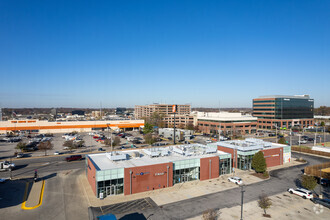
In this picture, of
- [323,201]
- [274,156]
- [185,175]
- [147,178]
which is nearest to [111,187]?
[147,178]

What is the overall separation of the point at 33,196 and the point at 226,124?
8404 centimetres

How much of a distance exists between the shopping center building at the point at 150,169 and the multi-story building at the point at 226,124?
5631 cm

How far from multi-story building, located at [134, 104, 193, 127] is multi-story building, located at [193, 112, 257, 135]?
11666 millimetres

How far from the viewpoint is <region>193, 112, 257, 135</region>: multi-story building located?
97562mm

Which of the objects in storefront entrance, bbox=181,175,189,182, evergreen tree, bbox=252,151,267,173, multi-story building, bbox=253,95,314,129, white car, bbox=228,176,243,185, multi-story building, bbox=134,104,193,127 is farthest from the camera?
multi-story building, bbox=134,104,193,127

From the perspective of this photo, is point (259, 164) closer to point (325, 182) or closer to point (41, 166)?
point (325, 182)

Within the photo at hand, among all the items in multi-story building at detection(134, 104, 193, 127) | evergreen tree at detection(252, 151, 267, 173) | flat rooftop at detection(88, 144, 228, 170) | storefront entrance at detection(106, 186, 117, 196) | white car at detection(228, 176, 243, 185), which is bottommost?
white car at detection(228, 176, 243, 185)

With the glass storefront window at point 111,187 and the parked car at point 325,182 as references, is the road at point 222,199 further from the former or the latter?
the glass storefront window at point 111,187

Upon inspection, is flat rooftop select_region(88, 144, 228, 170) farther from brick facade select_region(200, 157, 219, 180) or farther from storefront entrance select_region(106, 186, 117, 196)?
storefront entrance select_region(106, 186, 117, 196)

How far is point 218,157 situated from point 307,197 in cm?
1400

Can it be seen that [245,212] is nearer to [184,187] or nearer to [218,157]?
[184,187]

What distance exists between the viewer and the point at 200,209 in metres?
25.7

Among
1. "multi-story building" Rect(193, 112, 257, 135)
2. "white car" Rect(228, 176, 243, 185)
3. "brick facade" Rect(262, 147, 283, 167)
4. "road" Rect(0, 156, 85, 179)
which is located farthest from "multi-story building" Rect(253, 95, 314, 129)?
"road" Rect(0, 156, 85, 179)

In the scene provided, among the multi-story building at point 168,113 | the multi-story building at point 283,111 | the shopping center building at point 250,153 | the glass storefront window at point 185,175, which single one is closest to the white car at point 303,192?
the shopping center building at point 250,153
